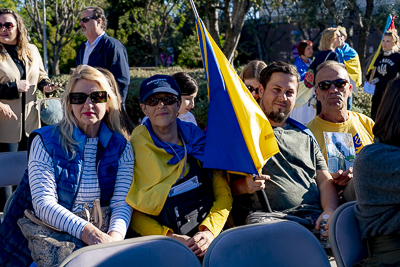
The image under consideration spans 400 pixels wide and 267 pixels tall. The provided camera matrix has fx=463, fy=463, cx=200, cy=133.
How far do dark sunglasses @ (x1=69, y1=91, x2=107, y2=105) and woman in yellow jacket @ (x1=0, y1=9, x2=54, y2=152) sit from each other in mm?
1830

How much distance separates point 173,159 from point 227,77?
0.58 metres

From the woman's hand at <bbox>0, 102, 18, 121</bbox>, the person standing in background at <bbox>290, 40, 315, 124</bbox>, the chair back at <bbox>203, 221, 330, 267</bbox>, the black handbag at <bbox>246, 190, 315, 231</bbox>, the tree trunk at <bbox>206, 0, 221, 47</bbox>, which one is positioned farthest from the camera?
the tree trunk at <bbox>206, 0, 221, 47</bbox>

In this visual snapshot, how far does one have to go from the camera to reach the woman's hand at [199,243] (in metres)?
2.50

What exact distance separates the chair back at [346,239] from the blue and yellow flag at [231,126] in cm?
56

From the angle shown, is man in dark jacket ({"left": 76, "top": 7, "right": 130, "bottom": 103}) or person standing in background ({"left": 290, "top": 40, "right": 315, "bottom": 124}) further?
person standing in background ({"left": 290, "top": 40, "right": 315, "bottom": 124})

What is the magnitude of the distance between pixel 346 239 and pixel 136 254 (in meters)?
1.01

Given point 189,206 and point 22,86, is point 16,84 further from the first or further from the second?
point 189,206

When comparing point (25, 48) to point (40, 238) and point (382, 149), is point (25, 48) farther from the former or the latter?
point (382, 149)

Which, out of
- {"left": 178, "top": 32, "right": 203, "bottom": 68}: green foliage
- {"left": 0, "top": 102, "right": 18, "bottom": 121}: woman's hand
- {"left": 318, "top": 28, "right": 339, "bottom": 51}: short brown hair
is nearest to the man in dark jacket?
{"left": 0, "top": 102, "right": 18, "bottom": 121}: woman's hand

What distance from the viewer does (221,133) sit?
8.98 ft

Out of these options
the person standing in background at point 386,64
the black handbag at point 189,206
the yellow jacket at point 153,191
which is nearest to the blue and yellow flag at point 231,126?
the black handbag at point 189,206

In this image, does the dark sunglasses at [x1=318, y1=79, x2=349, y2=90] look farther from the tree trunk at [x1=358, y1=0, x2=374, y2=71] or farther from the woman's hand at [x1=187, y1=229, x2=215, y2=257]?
the tree trunk at [x1=358, y1=0, x2=374, y2=71]

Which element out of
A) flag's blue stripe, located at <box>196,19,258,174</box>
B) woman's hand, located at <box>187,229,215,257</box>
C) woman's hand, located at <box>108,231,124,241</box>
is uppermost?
flag's blue stripe, located at <box>196,19,258,174</box>

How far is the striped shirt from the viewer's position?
7.93ft
